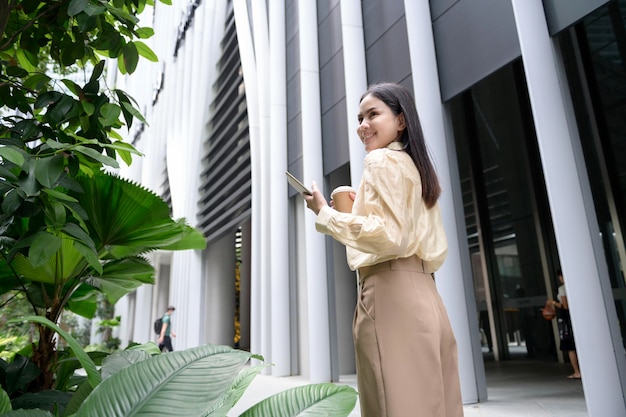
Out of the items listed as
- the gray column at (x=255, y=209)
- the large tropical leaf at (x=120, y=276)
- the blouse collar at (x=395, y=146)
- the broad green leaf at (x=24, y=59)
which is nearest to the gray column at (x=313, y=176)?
the gray column at (x=255, y=209)

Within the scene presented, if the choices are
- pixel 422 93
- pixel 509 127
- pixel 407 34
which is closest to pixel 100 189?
pixel 422 93

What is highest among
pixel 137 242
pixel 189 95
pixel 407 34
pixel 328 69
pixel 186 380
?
pixel 189 95

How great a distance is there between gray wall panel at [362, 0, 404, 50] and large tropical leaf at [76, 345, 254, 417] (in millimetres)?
6085

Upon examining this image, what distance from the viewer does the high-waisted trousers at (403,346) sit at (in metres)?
1.25

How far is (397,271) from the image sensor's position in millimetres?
1402

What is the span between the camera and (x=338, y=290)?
27.8 ft

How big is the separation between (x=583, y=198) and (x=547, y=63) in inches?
51.1

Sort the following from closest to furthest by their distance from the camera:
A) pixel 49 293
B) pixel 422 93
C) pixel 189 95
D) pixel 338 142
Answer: pixel 49 293 < pixel 422 93 < pixel 338 142 < pixel 189 95

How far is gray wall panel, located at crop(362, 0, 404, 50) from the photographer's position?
6.17 m

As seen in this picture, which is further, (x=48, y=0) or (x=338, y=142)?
(x=338, y=142)

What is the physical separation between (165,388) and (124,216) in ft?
3.60

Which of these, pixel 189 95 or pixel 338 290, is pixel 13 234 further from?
pixel 189 95

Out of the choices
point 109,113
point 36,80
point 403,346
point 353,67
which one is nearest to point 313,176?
point 353,67

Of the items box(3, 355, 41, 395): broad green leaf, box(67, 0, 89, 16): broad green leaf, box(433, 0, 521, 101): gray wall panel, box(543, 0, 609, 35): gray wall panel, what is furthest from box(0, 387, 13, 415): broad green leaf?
box(433, 0, 521, 101): gray wall panel
